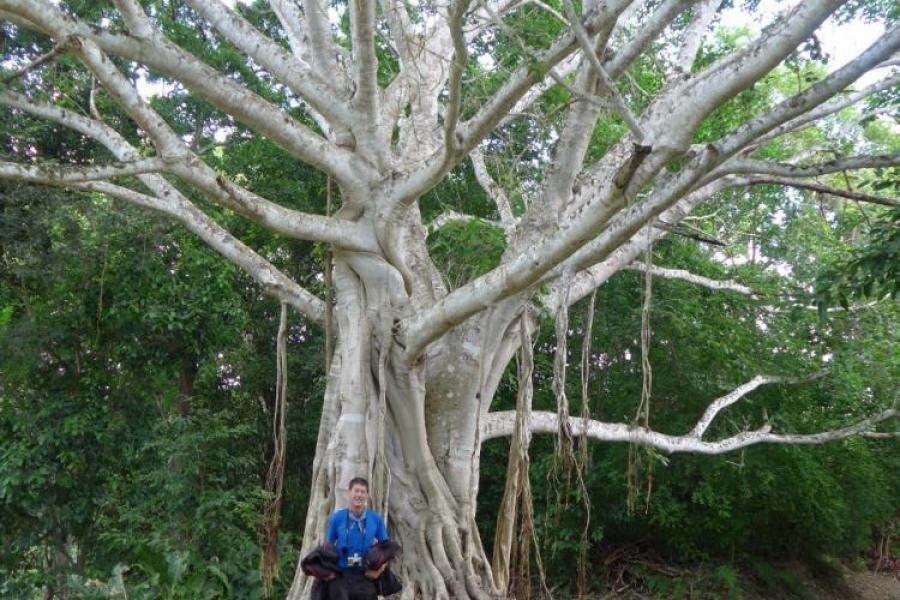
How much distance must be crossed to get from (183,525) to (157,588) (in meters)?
1.44

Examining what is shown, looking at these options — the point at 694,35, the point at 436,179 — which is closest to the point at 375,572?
the point at 436,179

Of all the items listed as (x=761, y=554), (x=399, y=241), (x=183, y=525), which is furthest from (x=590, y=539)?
(x=399, y=241)

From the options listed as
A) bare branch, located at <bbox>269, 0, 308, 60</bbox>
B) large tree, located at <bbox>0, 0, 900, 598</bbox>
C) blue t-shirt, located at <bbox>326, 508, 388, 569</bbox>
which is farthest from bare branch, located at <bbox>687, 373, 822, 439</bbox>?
bare branch, located at <bbox>269, 0, 308, 60</bbox>

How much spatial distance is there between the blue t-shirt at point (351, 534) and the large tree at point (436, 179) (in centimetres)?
105

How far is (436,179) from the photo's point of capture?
5160 mm

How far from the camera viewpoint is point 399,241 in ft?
19.1

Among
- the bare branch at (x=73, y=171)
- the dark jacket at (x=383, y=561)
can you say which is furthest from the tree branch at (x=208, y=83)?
the dark jacket at (x=383, y=561)

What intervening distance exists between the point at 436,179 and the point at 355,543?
7.13 ft

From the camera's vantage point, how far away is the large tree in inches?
157

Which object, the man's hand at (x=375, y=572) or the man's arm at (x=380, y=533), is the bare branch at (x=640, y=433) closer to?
the man's arm at (x=380, y=533)

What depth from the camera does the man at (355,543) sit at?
170 inches

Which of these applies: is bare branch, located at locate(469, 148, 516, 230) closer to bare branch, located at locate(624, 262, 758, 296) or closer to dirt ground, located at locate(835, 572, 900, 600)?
bare branch, located at locate(624, 262, 758, 296)

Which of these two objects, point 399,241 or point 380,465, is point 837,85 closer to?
point 399,241

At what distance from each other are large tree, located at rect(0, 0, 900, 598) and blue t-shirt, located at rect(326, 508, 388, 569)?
105 cm
